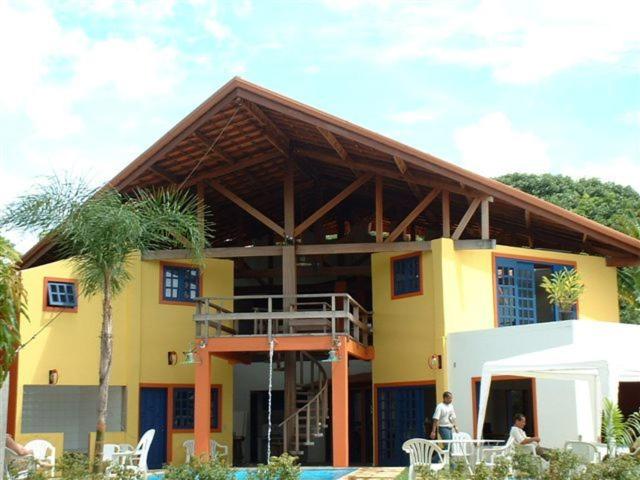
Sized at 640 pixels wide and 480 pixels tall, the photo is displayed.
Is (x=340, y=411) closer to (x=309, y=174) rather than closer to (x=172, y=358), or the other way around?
(x=172, y=358)

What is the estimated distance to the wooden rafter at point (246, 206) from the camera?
20.2m

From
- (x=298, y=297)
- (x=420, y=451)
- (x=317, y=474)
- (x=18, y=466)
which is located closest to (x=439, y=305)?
(x=298, y=297)

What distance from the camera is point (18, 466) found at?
11586 mm

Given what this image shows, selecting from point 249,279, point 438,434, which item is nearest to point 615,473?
point 438,434

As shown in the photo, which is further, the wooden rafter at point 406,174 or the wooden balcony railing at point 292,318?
the wooden rafter at point 406,174

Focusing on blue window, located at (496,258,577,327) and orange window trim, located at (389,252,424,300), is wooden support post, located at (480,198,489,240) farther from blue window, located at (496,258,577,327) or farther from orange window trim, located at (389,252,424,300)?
orange window trim, located at (389,252,424,300)

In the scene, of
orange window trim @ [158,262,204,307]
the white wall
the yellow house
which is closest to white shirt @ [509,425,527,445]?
the white wall

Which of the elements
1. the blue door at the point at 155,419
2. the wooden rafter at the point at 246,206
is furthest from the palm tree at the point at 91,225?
the blue door at the point at 155,419

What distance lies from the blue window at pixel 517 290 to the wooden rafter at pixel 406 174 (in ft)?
7.80

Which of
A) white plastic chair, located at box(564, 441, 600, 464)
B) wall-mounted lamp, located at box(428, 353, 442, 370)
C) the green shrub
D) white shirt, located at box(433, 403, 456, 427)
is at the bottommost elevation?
the green shrub

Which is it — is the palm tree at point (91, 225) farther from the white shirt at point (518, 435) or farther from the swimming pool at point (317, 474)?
the white shirt at point (518, 435)

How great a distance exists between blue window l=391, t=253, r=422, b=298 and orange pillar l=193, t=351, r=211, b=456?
4.71 m

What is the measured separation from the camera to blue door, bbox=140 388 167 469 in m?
20.6

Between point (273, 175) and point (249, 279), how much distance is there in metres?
4.43
